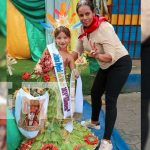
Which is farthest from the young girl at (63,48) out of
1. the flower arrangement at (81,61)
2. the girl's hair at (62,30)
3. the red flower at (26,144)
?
the red flower at (26,144)

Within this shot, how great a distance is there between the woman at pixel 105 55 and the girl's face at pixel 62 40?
11 cm

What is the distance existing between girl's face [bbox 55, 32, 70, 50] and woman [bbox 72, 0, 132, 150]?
0.11 m

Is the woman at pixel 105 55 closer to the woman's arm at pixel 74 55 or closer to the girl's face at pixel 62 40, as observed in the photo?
the woman's arm at pixel 74 55

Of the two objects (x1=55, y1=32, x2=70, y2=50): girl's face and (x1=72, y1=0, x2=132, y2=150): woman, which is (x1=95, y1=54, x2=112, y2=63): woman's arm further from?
(x1=55, y1=32, x2=70, y2=50): girl's face

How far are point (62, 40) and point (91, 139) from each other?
0.69 meters

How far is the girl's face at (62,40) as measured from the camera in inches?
78.2

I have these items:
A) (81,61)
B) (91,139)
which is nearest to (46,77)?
(81,61)

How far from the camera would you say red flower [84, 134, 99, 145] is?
2.21 meters

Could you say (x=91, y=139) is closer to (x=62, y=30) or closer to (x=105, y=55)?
(x=105, y=55)

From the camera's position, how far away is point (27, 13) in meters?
3.35

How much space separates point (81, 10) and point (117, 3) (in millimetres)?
1362

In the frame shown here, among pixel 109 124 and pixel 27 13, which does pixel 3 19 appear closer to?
pixel 109 124

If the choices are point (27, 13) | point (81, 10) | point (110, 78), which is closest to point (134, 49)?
point (27, 13)

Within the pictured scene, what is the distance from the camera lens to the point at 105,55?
1944mm
